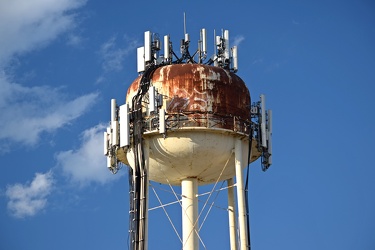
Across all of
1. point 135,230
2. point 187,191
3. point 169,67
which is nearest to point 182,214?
point 187,191

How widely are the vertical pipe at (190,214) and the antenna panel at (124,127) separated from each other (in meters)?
4.48

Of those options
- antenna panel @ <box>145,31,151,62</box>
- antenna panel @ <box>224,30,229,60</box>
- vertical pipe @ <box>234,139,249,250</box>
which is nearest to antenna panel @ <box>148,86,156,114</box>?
antenna panel @ <box>145,31,151,62</box>

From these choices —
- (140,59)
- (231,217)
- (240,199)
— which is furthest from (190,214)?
(140,59)

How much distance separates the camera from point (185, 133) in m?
42.3

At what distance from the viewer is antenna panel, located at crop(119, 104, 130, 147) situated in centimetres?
4241

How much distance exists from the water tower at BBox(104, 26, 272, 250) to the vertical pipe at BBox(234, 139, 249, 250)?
0.14 feet

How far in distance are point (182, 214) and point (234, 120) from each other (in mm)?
5582

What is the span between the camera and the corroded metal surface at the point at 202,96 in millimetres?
42625

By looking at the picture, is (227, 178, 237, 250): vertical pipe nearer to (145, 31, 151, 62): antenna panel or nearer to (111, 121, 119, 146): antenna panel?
(111, 121, 119, 146): antenna panel

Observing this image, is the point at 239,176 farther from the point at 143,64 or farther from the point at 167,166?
the point at 143,64

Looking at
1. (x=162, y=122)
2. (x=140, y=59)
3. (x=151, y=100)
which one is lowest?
(x=162, y=122)

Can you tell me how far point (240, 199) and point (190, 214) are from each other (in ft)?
13.1

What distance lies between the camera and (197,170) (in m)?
44.2

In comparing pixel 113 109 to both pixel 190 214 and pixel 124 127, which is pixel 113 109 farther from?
pixel 190 214
